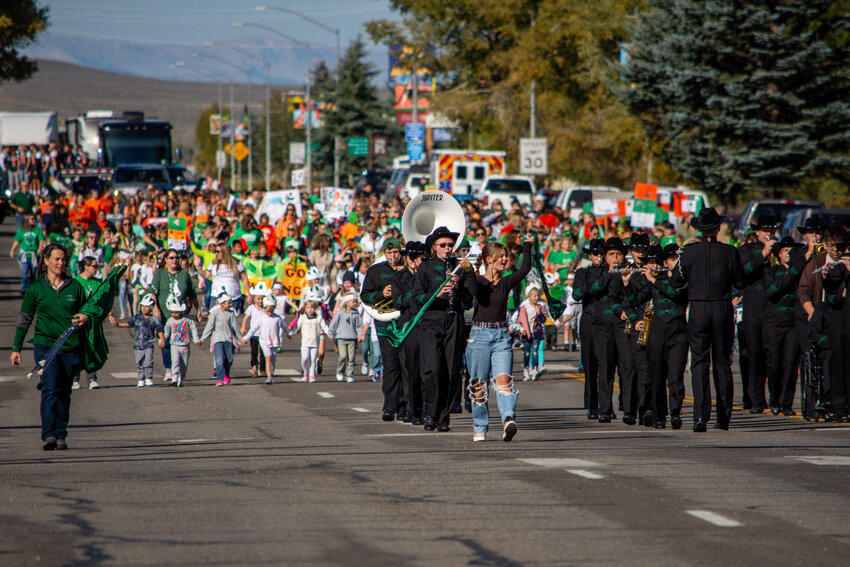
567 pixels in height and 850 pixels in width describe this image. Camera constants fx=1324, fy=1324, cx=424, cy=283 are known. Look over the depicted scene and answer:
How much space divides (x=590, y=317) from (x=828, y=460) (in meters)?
3.82

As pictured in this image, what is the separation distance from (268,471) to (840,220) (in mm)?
18249

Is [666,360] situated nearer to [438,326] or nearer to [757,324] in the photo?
[757,324]

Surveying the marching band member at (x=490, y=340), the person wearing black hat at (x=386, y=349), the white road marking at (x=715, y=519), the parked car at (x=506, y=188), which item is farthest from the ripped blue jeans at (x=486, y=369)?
the parked car at (x=506, y=188)

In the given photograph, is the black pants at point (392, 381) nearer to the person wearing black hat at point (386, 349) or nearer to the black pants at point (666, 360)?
the person wearing black hat at point (386, 349)

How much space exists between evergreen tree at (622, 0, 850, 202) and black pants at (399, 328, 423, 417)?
80.9 ft

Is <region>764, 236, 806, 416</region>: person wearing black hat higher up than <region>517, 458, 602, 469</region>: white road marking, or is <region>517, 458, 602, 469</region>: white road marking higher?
<region>764, 236, 806, 416</region>: person wearing black hat

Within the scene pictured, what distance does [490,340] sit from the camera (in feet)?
38.4

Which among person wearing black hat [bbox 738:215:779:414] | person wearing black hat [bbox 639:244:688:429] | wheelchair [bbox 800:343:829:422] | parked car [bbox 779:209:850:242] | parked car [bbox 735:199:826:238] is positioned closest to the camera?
person wearing black hat [bbox 639:244:688:429]

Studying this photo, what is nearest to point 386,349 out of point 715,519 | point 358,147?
Result: point 715,519

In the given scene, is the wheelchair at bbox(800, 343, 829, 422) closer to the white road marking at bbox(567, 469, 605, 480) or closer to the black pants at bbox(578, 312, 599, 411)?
the black pants at bbox(578, 312, 599, 411)

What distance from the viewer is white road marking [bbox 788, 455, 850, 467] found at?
10055 mm

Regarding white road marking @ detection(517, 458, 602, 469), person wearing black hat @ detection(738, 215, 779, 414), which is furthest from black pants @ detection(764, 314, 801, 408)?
white road marking @ detection(517, 458, 602, 469)

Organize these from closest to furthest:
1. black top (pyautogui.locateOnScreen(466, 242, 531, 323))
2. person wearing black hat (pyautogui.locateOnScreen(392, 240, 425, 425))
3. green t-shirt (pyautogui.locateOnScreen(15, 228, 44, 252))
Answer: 1. black top (pyautogui.locateOnScreen(466, 242, 531, 323))
2. person wearing black hat (pyautogui.locateOnScreen(392, 240, 425, 425))
3. green t-shirt (pyautogui.locateOnScreen(15, 228, 44, 252))

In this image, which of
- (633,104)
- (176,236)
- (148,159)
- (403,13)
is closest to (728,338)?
(176,236)
